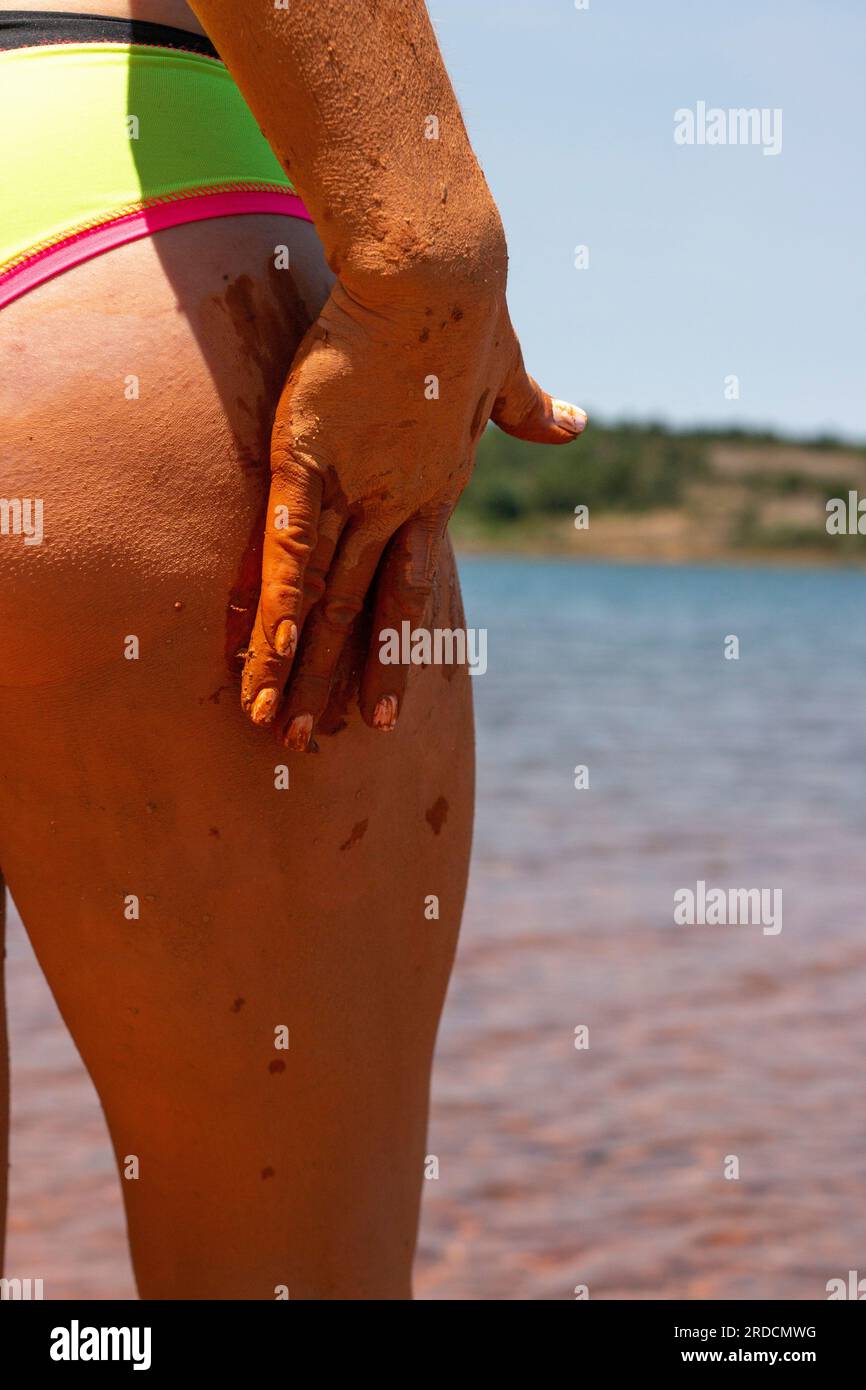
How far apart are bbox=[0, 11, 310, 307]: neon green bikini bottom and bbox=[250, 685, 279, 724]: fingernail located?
364mm

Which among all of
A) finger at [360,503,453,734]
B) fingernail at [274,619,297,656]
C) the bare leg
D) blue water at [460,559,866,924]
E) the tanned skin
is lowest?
the bare leg

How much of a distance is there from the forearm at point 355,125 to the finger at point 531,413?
242 millimetres

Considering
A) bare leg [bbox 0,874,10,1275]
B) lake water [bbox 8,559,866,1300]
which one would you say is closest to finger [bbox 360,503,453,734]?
bare leg [bbox 0,874,10,1275]

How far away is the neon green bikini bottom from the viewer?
1.24 metres

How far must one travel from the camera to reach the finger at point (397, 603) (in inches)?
52.2

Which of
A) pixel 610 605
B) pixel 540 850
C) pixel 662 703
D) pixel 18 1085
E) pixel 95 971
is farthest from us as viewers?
pixel 610 605

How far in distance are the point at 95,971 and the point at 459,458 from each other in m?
0.55

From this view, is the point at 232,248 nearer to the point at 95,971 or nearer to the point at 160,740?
the point at 160,740

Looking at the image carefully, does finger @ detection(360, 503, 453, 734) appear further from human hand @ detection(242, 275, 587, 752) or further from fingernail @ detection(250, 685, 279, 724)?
fingernail @ detection(250, 685, 279, 724)

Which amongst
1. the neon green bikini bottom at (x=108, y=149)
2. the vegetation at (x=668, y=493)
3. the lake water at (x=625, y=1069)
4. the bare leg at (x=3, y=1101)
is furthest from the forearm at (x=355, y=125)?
the vegetation at (x=668, y=493)

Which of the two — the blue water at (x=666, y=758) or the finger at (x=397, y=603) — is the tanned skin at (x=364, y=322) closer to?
the finger at (x=397, y=603)

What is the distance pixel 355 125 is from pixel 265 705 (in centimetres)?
45

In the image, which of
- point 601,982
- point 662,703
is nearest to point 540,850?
point 601,982

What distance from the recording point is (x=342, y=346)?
1.24 metres
